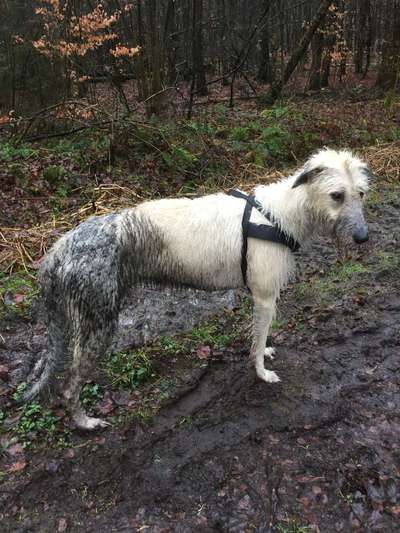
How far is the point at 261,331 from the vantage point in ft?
14.5

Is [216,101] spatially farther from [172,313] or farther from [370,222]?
[172,313]

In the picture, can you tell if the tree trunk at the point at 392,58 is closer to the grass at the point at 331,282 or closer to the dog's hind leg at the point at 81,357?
the grass at the point at 331,282

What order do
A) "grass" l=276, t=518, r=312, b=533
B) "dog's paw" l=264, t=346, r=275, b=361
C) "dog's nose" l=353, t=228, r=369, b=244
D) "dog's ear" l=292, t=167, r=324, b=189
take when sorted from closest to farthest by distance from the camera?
"grass" l=276, t=518, r=312, b=533, "dog's nose" l=353, t=228, r=369, b=244, "dog's ear" l=292, t=167, r=324, b=189, "dog's paw" l=264, t=346, r=275, b=361

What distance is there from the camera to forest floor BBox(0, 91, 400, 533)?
3.41 metres

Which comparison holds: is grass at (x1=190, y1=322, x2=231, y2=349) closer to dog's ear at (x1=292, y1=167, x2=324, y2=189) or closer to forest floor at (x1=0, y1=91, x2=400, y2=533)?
forest floor at (x1=0, y1=91, x2=400, y2=533)

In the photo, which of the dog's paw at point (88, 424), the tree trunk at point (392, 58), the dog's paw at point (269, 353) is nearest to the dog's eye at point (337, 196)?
the dog's paw at point (269, 353)

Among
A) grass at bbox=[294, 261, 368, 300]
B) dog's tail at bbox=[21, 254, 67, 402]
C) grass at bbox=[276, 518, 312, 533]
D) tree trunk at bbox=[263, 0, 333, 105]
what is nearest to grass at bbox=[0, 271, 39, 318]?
dog's tail at bbox=[21, 254, 67, 402]

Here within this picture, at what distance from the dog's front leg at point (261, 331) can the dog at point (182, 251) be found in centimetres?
1

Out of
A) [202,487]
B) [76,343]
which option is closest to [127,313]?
[76,343]

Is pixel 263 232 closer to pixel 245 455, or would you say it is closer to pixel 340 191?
pixel 340 191

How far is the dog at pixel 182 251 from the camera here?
3.74 meters

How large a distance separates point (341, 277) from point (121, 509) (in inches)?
168

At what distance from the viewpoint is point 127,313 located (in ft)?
19.2

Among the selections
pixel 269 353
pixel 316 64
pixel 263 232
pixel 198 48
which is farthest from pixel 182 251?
pixel 316 64
